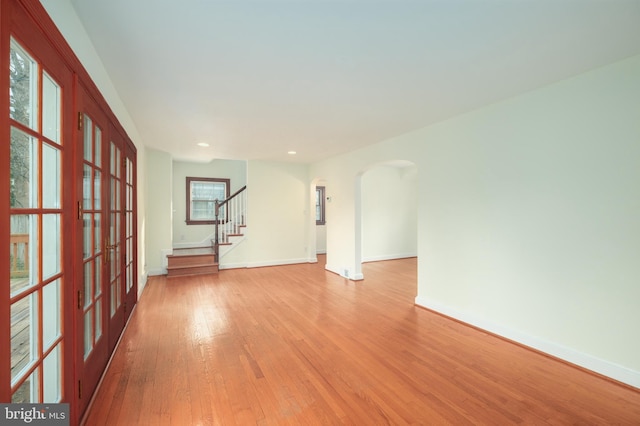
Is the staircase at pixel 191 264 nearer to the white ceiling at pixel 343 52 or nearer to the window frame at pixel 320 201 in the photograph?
the white ceiling at pixel 343 52

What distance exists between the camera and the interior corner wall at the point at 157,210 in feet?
19.4

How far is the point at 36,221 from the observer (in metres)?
1.34

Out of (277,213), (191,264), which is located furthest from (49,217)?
(277,213)

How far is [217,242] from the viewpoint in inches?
255

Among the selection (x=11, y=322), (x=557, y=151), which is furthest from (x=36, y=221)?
(x=557, y=151)

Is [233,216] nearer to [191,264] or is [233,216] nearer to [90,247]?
[191,264]

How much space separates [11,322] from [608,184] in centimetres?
398

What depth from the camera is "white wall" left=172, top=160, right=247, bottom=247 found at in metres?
8.03

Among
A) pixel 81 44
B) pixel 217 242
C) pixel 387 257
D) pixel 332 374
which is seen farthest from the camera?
pixel 387 257

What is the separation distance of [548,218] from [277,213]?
5.48 m

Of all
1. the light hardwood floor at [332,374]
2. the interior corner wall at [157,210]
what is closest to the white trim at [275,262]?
the interior corner wall at [157,210]

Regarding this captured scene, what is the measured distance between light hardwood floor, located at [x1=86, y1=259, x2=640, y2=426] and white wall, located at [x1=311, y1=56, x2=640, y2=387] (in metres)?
0.33

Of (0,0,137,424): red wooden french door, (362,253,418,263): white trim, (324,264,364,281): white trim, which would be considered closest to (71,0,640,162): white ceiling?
(0,0,137,424): red wooden french door

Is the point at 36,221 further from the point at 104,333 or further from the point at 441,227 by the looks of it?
the point at 441,227
